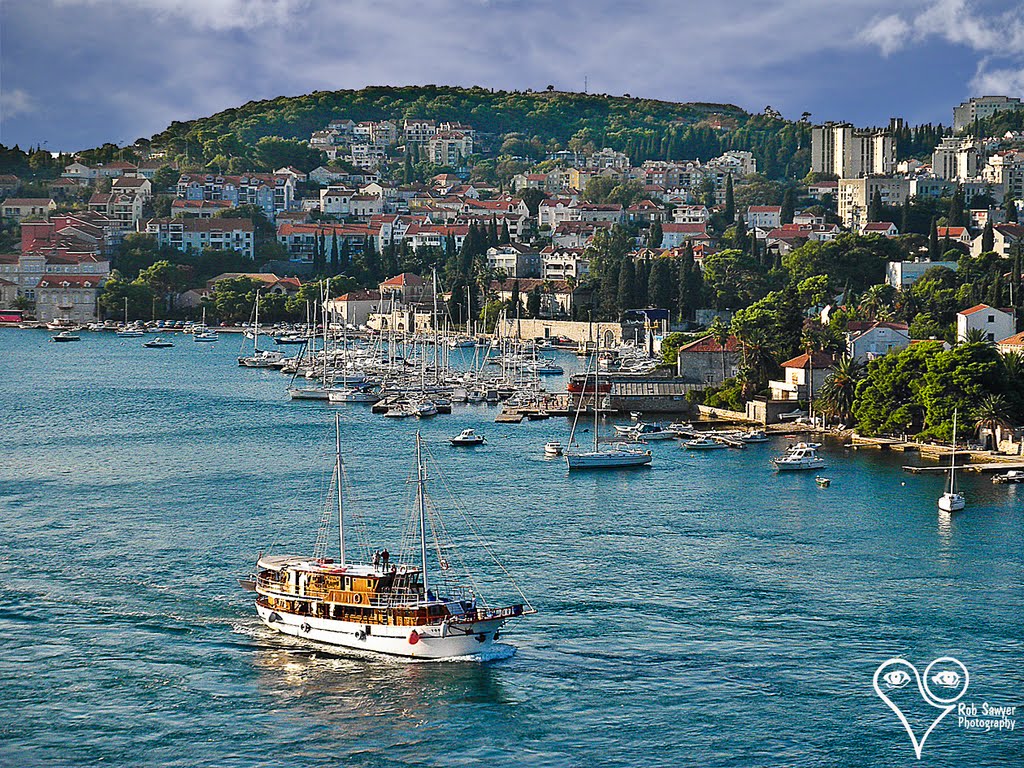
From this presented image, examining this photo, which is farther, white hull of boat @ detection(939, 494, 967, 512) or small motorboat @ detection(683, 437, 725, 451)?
small motorboat @ detection(683, 437, 725, 451)

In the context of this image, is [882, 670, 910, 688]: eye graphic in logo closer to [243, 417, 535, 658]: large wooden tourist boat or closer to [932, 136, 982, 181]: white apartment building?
[243, 417, 535, 658]: large wooden tourist boat

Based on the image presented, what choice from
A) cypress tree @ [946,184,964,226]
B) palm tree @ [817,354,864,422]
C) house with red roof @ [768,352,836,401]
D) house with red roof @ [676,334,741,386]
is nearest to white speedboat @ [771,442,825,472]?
palm tree @ [817,354,864,422]

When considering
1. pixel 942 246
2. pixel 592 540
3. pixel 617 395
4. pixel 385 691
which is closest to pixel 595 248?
pixel 942 246

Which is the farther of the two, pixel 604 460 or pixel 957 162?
pixel 957 162

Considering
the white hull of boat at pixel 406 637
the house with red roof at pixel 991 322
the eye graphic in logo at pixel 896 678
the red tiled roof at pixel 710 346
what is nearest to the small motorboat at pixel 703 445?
the red tiled roof at pixel 710 346

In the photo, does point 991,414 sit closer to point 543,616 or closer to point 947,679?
point 947,679

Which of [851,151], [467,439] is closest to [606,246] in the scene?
[851,151]
